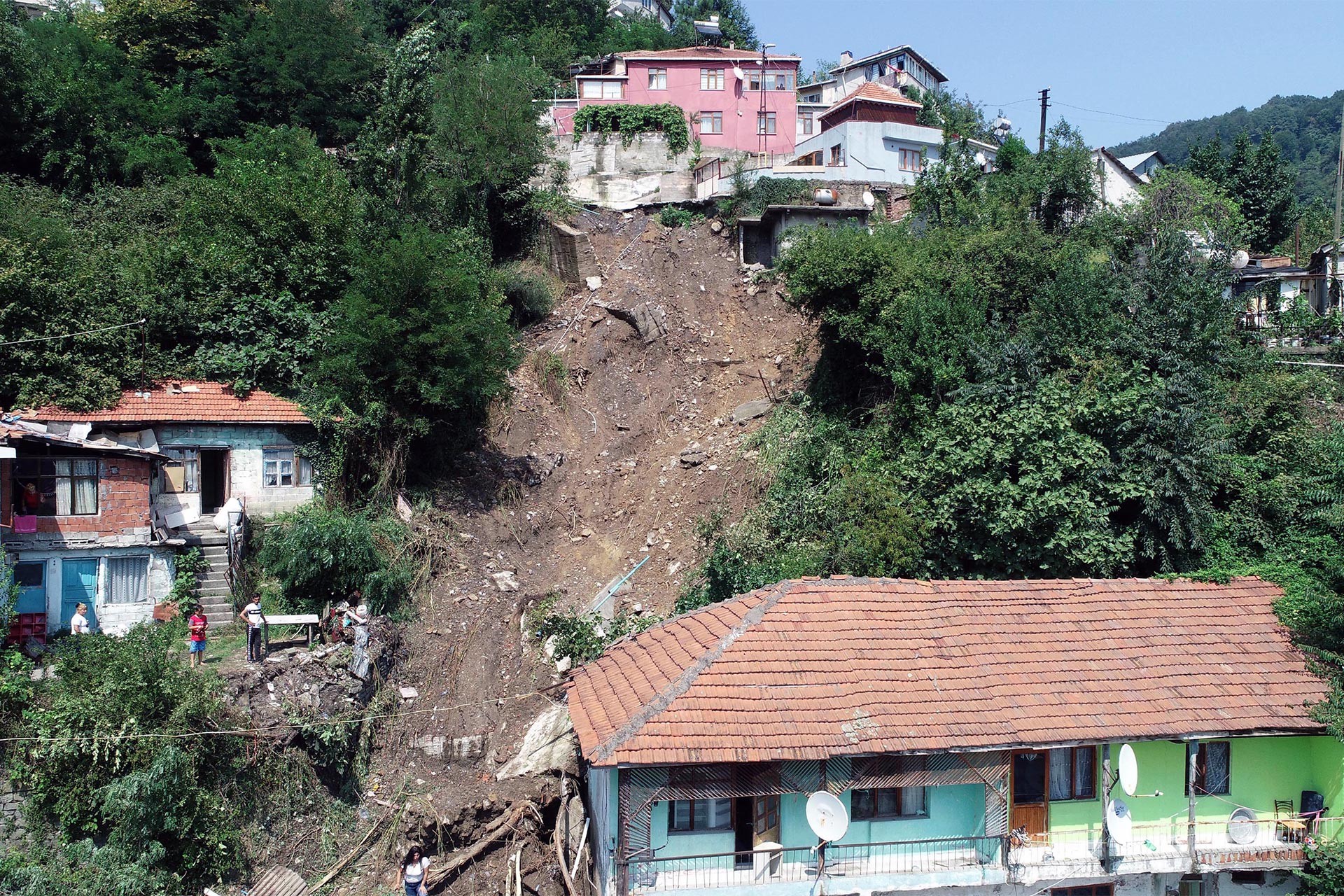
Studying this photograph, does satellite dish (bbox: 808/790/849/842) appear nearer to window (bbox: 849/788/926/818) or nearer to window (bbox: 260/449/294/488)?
window (bbox: 849/788/926/818)

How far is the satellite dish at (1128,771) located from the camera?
44.3 ft

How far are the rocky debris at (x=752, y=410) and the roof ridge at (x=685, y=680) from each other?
1312cm

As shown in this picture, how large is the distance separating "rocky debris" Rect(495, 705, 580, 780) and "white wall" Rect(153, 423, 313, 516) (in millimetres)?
8367

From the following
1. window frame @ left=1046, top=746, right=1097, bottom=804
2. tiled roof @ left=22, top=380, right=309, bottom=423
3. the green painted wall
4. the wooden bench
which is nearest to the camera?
window frame @ left=1046, top=746, right=1097, bottom=804

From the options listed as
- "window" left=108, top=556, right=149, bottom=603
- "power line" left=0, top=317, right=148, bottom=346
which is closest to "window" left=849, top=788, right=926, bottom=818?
"window" left=108, top=556, right=149, bottom=603

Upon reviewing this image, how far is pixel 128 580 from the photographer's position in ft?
66.2

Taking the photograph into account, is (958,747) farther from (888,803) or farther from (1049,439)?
(1049,439)

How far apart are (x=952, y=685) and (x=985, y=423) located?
6.96 meters

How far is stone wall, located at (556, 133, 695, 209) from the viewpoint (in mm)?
37531

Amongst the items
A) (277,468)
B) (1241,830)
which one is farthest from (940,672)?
(277,468)

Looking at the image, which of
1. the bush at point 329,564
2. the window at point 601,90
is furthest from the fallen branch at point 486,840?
the window at point 601,90

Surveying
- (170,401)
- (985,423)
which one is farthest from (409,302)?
(985,423)

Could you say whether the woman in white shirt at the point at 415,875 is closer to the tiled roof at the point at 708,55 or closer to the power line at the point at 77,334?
the power line at the point at 77,334

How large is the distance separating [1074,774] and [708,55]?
36.4 metres
